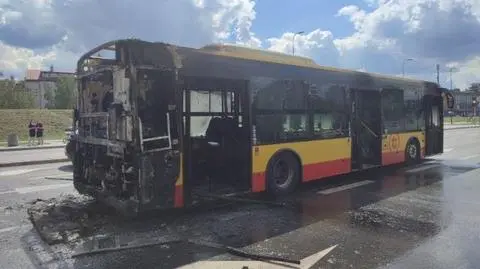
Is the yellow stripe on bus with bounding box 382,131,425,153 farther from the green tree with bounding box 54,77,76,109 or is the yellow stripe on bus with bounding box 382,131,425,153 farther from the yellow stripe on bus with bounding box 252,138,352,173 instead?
the green tree with bounding box 54,77,76,109

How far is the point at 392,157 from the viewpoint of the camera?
1316cm

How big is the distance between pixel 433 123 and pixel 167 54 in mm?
11225

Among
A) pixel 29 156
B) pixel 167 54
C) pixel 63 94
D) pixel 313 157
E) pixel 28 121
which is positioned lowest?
pixel 29 156

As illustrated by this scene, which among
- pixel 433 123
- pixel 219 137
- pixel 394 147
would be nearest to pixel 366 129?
pixel 394 147

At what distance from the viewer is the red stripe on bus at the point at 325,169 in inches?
398

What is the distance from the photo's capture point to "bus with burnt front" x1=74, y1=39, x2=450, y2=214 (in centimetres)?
697

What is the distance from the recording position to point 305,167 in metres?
10.0

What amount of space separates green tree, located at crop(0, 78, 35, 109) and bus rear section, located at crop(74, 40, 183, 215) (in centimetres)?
6282

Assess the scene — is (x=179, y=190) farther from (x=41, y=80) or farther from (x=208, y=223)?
(x=41, y=80)

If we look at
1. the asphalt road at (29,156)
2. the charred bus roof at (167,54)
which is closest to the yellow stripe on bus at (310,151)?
the charred bus roof at (167,54)

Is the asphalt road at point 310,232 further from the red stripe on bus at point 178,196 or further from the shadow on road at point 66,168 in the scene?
the shadow on road at point 66,168

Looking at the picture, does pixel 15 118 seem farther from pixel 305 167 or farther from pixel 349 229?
pixel 349 229

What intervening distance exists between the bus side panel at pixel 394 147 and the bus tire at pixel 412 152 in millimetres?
198

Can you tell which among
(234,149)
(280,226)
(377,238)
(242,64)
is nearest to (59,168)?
(234,149)
